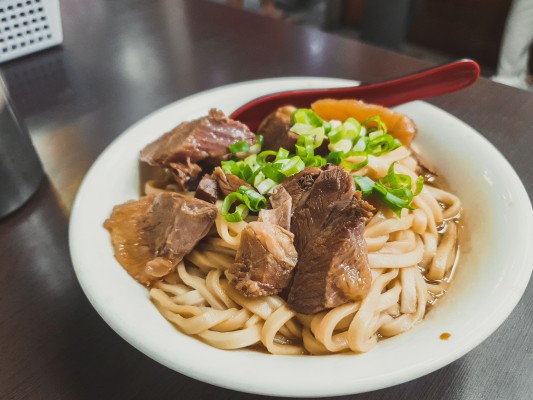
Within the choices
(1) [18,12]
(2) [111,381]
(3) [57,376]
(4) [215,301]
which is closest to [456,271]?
(4) [215,301]

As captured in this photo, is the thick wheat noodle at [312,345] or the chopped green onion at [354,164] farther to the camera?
the chopped green onion at [354,164]

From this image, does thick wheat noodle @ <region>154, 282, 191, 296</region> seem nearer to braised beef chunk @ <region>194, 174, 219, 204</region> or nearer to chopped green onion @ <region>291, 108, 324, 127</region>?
braised beef chunk @ <region>194, 174, 219, 204</region>

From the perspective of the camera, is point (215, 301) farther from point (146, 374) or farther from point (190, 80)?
point (190, 80)

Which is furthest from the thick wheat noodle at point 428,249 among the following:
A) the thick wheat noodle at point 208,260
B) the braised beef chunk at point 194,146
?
the braised beef chunk at point 194,146

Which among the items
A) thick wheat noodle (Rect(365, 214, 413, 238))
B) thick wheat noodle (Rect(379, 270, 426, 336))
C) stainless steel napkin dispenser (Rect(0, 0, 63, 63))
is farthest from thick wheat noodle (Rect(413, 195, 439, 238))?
stainless steel napkin dispenser (Rect(0, 0, 63, 63))

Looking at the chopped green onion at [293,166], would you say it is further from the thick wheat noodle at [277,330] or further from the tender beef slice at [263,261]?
the thick wheat noodle at [277,330]

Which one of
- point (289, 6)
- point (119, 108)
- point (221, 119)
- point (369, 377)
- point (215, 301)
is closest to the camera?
point (369, 377)
